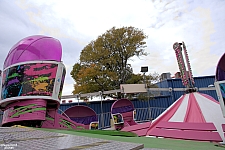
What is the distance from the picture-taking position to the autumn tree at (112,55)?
40.1 feet

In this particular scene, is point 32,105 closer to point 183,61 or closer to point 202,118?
point 202,118

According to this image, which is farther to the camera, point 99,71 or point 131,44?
point 131,44

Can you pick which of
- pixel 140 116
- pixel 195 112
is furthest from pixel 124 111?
pixel 195 112

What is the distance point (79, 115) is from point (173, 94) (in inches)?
387

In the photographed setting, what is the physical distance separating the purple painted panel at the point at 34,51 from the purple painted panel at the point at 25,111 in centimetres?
99

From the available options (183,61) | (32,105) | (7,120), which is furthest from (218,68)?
(7,120)

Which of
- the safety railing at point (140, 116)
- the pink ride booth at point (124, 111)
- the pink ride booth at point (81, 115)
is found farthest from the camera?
the safety railing at point (140, 116)

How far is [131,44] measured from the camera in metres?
13.1

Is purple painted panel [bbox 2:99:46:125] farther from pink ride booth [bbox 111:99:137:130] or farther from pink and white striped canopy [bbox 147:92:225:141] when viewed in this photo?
pink ride booth [bbox 111:99:137:130]

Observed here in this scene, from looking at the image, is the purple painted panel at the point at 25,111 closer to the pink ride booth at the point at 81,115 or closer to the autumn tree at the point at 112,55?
the pink ride booth at the point at 81,115

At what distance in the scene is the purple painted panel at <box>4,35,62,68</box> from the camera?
391cm

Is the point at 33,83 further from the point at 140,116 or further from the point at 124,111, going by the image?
the point at 140,116

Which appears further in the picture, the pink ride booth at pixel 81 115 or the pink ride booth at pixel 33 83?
the pink ride booth at pixel 81 115

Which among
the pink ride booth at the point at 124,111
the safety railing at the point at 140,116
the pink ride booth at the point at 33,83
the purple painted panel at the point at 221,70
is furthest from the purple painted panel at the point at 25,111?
the safety railing at the point at 140,116
